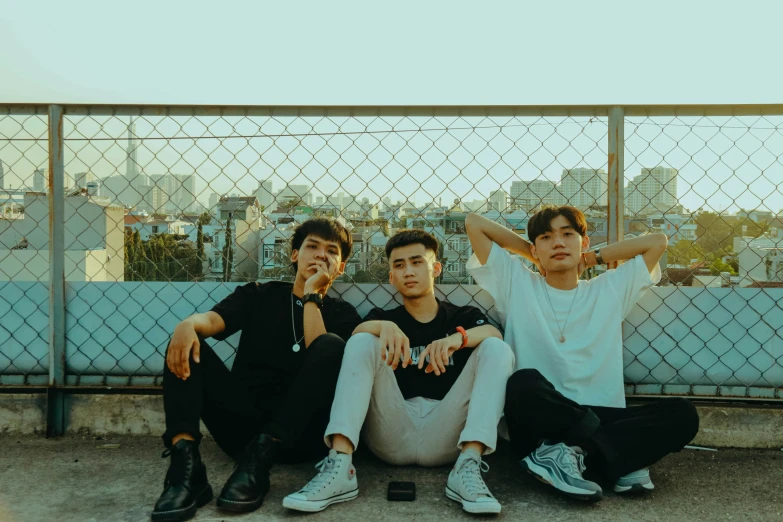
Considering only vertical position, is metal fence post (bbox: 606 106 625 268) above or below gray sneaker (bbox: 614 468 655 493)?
above

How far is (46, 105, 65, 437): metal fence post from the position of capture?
2904mm

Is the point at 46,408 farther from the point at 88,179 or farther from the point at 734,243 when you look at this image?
the point at 734,243

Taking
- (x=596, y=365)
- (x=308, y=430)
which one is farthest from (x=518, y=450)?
(x=308, y=430)

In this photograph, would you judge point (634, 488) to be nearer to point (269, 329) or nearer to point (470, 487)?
point (470, 487)

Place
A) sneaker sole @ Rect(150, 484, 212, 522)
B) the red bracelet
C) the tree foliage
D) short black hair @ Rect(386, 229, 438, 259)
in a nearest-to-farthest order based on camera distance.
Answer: sneaker sole @ Rect(150, 484, 212, 522) → the red bracelet → short black hair @ Rect(386, 229, 438, 259) → the tree foliage

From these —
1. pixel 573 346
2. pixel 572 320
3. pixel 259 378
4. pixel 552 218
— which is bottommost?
pixel 259 378

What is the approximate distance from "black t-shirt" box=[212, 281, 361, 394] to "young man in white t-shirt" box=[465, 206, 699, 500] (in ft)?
2.24

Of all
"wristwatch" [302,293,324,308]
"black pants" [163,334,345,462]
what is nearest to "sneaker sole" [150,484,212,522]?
"black pants" [163,334,345,462]

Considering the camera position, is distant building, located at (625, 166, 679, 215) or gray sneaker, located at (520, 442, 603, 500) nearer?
gray sneaker, located at (520, 442, 603, 500)

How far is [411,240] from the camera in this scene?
9.02 ft

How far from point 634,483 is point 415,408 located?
871 millimetres

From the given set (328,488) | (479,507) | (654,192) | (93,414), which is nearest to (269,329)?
(328,488)

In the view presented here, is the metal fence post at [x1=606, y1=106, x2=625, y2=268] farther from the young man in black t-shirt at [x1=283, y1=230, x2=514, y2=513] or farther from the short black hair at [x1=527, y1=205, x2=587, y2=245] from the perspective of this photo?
the young man in black t-shirt at [x1=283, y1=230, x2=514, y2=513]

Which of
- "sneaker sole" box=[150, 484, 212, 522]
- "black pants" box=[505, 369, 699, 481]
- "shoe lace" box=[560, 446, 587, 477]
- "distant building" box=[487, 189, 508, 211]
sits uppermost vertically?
"distant building" box=[487, 189, 508, 211]
